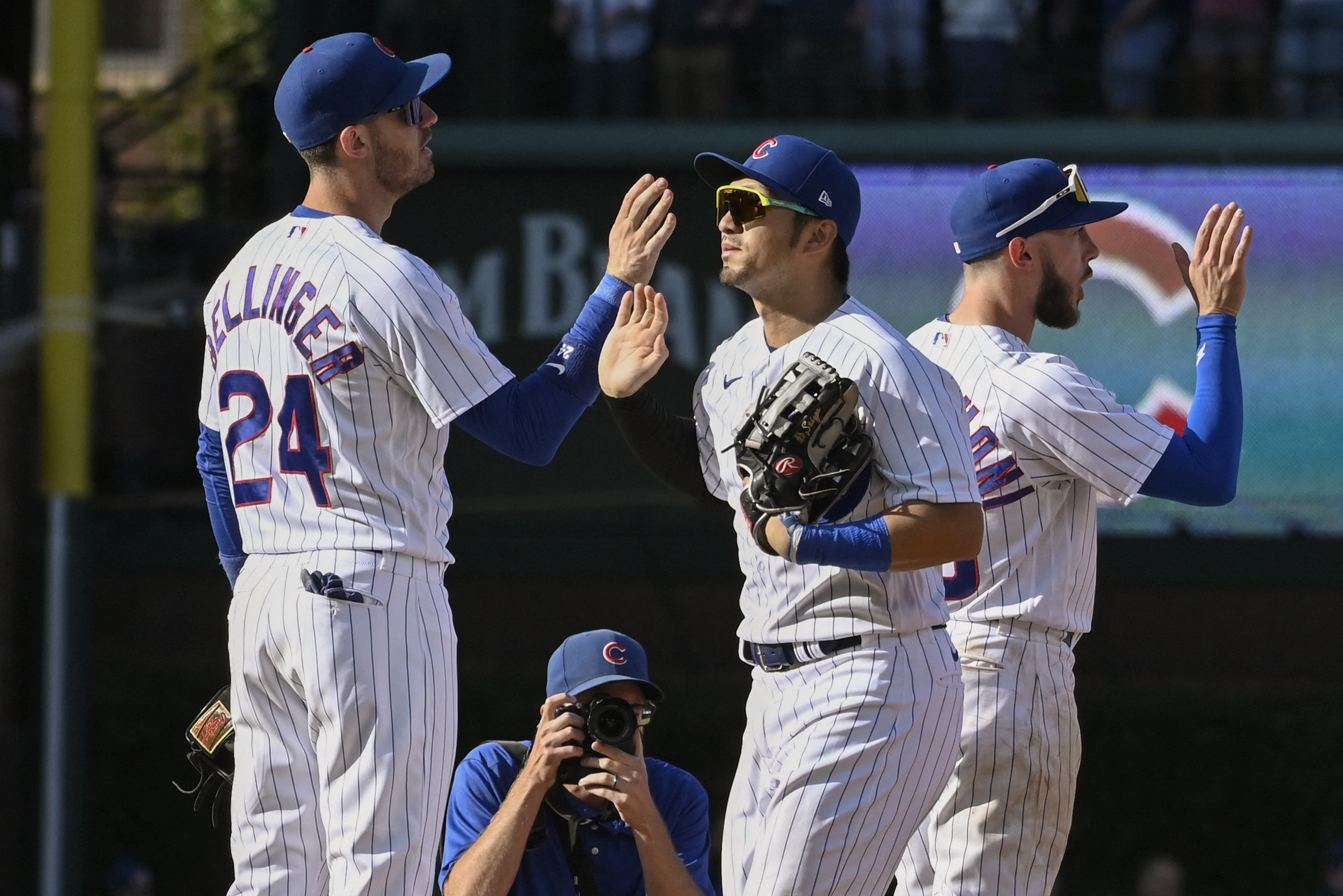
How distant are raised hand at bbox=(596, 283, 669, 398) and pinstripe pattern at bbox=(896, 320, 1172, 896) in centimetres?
66

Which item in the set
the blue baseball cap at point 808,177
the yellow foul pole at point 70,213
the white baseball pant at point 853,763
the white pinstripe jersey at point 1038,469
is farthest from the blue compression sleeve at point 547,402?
the yellow foul pole at point 70,213

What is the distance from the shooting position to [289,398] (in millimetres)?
3391

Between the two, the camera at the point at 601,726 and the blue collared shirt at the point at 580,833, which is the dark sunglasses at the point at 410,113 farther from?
the blue collared shirt at the point at 580,833

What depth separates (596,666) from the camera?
168 inches

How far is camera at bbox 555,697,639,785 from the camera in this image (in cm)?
415

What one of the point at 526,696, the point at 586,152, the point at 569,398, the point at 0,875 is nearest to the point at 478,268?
the point at 586,152

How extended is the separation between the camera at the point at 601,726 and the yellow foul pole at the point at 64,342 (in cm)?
585

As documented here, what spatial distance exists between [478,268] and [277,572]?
23.2 feet

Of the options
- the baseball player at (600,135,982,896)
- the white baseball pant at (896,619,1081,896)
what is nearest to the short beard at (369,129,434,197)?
the baseball player at (600,135,982,896)

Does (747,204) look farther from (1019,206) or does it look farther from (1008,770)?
(1008,770)

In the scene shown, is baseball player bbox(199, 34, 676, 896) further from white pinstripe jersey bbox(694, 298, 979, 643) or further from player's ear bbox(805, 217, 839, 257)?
white pinstripe jersey bbox(694, 298, 979, 643)

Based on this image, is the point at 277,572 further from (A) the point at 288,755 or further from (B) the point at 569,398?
(B) the point at 569,398

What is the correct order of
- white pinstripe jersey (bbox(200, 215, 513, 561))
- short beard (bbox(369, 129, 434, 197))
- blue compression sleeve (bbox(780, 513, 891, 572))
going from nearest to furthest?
blue compression sleeve (bbox(780, 513, 891, 572)) < white pinstripe jersey (bbox(200, 215, 513, 561)) < short beard (bbox(369, 129, 434, 197))

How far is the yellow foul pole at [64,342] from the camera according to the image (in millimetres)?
9500
